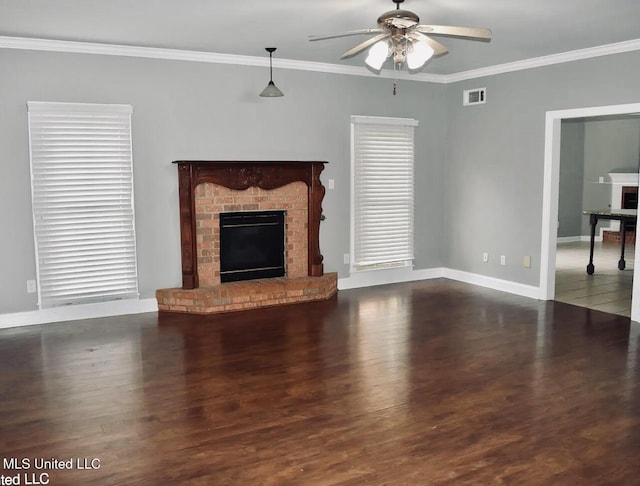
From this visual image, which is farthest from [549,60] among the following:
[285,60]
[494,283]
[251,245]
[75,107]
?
[75,107]

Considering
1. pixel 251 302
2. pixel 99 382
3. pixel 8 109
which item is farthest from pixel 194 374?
pixel 8 109

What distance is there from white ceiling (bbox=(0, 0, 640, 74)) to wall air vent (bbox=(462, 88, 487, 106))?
1.15 metres

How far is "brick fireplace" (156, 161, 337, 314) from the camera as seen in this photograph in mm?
5863

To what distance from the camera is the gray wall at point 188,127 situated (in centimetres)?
525

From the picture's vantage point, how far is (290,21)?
462 cm

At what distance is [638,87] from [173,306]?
4.91 m

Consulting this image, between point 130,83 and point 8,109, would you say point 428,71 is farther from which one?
point 8,109

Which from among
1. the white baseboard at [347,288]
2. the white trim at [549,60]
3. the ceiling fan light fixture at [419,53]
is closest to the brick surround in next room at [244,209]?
the white baseboard at [347,288]

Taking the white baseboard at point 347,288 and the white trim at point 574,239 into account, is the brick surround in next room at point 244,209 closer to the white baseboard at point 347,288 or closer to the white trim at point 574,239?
the white baseboard at point 347,288

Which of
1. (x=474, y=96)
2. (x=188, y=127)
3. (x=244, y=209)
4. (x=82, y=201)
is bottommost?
(x=244, y=209)

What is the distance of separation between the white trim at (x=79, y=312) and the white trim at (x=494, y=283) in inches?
150

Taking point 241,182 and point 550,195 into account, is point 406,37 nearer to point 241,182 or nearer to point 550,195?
point 241,182

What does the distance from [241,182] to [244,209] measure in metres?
0.30

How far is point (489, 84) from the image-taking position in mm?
6836
